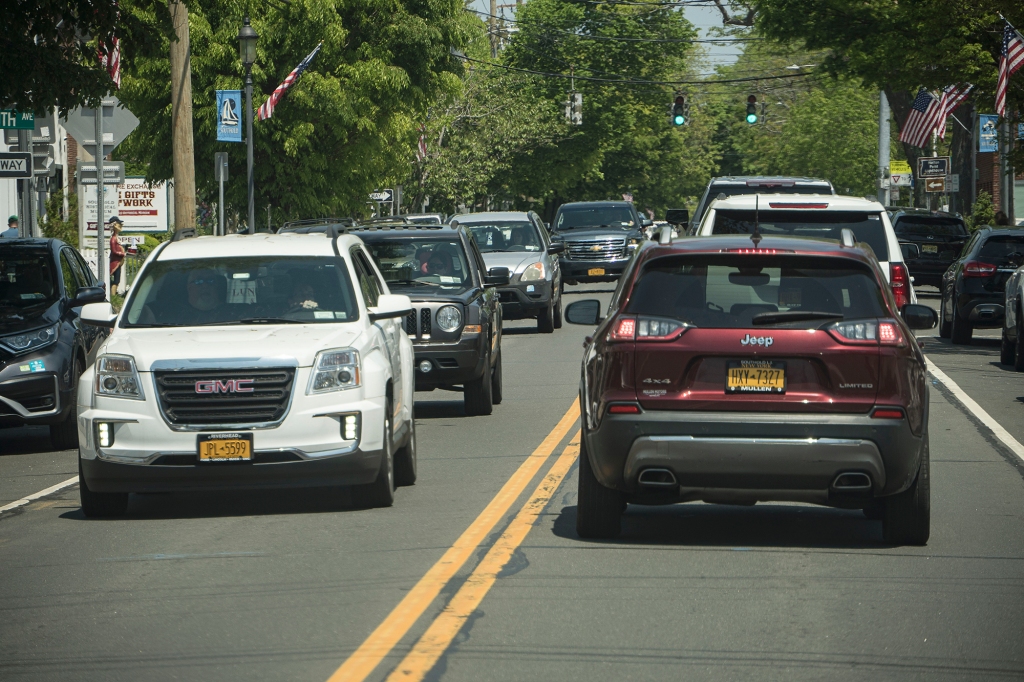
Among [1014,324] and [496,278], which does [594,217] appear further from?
[496,278]

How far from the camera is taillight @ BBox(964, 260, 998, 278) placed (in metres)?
23.8

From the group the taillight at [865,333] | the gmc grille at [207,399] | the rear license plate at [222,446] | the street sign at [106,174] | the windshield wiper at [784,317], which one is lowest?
the rear license plate at [222,446]

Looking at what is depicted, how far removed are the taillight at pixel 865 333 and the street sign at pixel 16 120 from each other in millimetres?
14524

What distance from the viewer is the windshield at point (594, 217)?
Answer: 38000 millimetres

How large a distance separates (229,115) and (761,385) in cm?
2233

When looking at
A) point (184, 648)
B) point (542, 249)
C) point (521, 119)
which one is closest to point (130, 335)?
point (184, 648)

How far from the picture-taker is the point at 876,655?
6.55 meters

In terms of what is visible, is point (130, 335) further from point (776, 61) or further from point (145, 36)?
point (776, 61)

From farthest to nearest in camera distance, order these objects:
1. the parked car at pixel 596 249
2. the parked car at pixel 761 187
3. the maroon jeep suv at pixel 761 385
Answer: the parked car at pixel 596 249, the parked car at pixel 761 187, the maroon jeep suv at pixel 761 385

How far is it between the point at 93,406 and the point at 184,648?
348 cm

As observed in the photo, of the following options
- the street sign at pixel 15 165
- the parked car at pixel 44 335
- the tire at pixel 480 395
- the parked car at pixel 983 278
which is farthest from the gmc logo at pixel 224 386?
the parked car at pixel 983 278

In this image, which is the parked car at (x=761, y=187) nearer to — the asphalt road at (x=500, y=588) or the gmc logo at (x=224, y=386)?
the asphalt road at (x=500, y=588)

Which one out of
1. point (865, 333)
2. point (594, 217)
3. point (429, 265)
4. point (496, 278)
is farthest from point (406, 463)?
point (594, 217)

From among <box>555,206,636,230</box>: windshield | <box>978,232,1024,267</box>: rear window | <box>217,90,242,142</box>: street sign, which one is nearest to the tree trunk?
<box>217,90,242,142</box>: street sign
